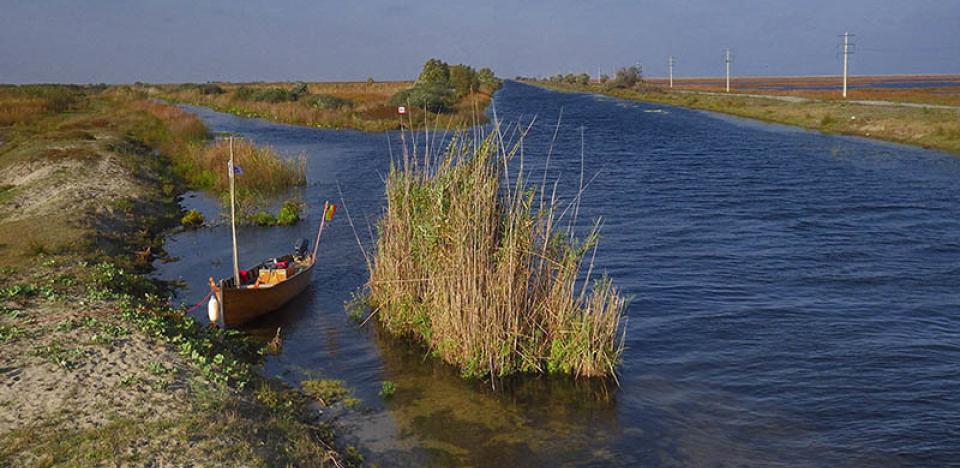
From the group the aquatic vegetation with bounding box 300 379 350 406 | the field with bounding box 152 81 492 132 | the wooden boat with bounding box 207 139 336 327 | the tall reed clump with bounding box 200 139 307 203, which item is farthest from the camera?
the field with bounding box 152 81 492 132

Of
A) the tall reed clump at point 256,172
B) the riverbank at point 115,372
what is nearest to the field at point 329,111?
the tall reed clump at point 256,172

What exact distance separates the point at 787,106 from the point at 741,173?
3889cm

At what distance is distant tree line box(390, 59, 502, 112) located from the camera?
2719 inches

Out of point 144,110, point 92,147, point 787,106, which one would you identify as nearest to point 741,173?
point 92,147

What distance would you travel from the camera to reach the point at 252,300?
1528 cm

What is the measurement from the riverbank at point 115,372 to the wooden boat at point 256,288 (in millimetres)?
518

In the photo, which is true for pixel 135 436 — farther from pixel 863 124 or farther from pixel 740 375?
pixel 863 124

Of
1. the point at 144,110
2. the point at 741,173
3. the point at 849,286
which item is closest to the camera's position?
the point at 849,286

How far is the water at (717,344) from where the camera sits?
10.6 m

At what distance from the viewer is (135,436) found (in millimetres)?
8133

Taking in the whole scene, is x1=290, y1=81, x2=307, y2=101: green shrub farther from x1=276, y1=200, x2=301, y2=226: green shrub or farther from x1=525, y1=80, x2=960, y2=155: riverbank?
x1=276, y1=200, x2=301, y2=226: green shrub

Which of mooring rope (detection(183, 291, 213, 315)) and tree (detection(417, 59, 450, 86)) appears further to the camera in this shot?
tree (detection(417, 59, 450, 86))

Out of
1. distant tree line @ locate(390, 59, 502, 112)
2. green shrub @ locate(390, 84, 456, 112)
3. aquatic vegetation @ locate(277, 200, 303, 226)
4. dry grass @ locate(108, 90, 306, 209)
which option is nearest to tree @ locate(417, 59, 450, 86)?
distant tree line @ locate(390, 59, 502, 112)

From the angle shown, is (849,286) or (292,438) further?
(849,286)
